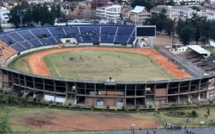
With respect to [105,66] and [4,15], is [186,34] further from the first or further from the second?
[4,15]

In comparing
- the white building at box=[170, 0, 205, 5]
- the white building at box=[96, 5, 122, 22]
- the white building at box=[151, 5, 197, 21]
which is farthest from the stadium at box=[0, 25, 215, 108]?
the white building at box=[170, 0, 205, 5]

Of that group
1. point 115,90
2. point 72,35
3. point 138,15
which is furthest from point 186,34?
point 115,90

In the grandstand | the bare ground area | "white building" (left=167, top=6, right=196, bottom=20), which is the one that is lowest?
the bare ground area

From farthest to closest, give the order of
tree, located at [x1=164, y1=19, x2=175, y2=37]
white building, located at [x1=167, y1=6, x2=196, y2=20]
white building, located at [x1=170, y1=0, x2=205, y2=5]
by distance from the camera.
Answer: white building, located at [x1=170, y1=0, x2=205, y2=5], white building, located at [x1=167, y1=6, x2=196, y2=20], tree, located at [x1=164, y1=19, x2=175, y2=37]

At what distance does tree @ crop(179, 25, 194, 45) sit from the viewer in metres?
73.9

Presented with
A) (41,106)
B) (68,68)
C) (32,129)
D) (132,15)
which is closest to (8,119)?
(32,129)

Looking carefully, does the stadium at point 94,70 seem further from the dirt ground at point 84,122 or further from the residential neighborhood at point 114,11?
the residential neighborhood at point 114,11

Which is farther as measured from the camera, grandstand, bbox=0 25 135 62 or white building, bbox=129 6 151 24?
white building, bbox=129 6 151 24

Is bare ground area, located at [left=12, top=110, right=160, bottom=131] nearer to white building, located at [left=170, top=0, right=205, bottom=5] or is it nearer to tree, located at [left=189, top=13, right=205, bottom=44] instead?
tree, located at [left=189, top=13, right=205, bottom=44]

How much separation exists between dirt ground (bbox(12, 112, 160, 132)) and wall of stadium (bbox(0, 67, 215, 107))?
158 inches

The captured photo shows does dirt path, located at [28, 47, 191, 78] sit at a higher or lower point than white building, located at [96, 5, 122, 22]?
lower

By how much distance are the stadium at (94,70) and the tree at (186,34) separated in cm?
550

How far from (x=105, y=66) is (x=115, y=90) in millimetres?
14262

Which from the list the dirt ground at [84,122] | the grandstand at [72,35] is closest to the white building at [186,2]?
the grandstand at [72,35]
